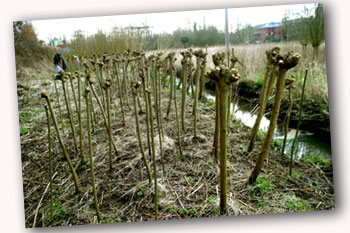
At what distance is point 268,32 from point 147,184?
128cm

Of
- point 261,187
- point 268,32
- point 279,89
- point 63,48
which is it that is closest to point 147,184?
point 261,187

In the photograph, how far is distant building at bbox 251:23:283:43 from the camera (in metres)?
1.71

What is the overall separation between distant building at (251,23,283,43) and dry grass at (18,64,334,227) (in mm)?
749

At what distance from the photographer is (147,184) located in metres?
1.45

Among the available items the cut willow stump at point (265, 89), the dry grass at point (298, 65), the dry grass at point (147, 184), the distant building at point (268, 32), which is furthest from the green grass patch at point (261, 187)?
the distant building at point (268, 32)

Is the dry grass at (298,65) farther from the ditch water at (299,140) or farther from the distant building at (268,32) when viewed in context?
the ditch water at (299,140)

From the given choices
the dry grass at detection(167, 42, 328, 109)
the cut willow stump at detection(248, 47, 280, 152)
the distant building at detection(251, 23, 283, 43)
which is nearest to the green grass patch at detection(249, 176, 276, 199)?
the cut willow stump at detection(248, 47, 280, 152)

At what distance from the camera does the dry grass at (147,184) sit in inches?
54.0

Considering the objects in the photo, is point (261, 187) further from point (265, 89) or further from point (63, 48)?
point (63, 48)

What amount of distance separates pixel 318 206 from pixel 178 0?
1.46 metres

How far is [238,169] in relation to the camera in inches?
61.1

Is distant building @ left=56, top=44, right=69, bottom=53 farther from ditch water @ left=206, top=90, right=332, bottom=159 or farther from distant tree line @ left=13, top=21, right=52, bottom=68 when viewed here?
ditch water @ left=206, top=90, right=332, bottom=159

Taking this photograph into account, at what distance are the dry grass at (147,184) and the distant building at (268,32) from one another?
75 cm
